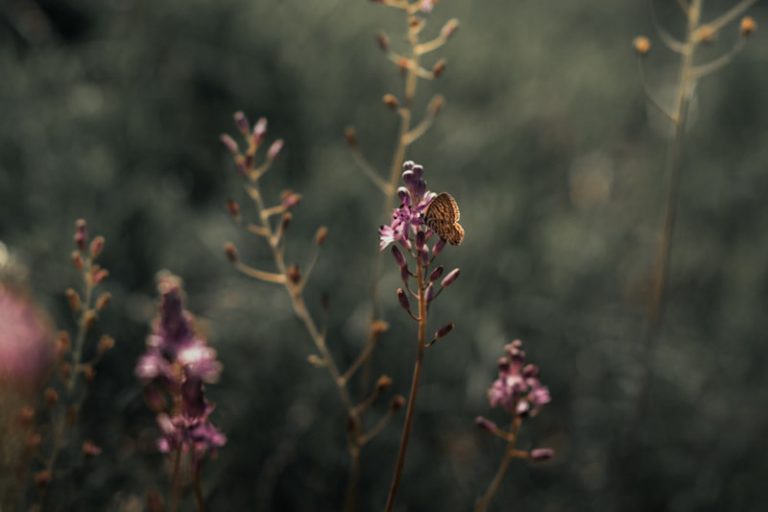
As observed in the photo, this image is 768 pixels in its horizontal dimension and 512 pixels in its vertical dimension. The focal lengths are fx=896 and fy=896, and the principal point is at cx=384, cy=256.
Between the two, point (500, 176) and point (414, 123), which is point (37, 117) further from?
point (500, 176)

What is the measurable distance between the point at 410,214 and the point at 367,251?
5.98ft

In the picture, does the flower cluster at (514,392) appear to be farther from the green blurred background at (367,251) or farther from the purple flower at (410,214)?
the green blurred background at (367,251)

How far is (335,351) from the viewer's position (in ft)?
8.39

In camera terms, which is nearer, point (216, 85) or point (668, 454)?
point (668, 454)


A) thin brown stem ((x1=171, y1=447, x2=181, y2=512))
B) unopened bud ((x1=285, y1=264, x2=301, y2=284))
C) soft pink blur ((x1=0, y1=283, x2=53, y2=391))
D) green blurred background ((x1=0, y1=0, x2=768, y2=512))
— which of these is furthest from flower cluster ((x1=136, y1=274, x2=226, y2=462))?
green blurred background ((x1=0, y1=0, x2=768, y2=512))

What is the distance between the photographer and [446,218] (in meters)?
0.96

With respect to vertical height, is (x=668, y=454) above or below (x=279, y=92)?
below

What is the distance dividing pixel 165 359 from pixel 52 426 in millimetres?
810

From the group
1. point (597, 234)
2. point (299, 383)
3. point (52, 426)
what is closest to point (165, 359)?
point (52, 426)

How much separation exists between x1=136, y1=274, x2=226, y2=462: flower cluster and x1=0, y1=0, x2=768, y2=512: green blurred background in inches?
30.2

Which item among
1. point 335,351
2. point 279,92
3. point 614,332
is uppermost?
point 279,92

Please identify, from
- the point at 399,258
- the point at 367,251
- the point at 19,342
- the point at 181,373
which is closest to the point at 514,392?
the point at 399,258

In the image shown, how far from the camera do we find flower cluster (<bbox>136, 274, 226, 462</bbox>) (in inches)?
42.3

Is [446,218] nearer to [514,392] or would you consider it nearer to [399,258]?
[399,258]
